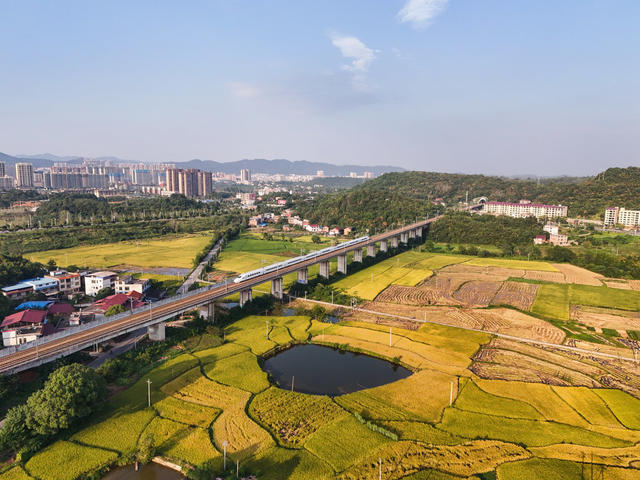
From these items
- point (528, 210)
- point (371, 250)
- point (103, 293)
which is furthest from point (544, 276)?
point (528, 210)

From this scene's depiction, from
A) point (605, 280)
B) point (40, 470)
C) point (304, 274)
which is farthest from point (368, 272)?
point (40, 470)

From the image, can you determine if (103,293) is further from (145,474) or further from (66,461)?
(145,474)

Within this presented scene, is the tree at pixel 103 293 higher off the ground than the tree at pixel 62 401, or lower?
lower

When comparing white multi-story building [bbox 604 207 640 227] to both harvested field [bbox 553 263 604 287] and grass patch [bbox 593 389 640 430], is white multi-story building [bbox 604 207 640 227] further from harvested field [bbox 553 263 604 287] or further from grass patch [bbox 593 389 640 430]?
grass patch [bbox 593 389 640 430]

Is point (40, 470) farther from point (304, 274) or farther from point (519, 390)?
point (304, 274)

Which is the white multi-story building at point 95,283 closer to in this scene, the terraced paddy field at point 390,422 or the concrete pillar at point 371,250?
the terraced paddy field at point 390,422

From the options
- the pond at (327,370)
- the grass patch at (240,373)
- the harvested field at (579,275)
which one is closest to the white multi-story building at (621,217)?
the harvested field at (579,275)
